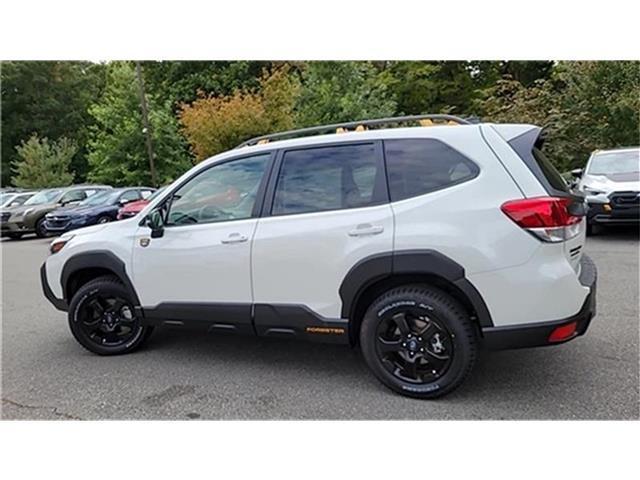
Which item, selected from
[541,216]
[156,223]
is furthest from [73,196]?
[541,216]

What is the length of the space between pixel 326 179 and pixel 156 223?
57.0 inches

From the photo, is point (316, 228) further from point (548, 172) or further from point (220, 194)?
point (548, 172)

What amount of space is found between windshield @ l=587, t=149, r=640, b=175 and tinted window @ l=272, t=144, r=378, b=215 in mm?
7820

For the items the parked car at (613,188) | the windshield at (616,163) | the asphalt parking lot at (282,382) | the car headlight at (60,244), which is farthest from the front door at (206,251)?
the windshield at (616,163)

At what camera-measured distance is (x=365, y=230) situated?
3.04 meters

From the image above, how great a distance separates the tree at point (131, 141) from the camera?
2177cm

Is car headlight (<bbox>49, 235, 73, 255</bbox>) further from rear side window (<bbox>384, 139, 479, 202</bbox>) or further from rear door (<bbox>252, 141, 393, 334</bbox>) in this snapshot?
rear side window (<bbox>384, 139, 479, 202</bbox>)

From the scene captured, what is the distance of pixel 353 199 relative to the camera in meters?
3.16

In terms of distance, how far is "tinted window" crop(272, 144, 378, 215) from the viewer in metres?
3.18

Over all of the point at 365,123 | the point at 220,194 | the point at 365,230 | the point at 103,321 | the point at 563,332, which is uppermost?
the point at 365,123

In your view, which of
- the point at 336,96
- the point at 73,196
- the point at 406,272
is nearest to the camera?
the point at 406,272

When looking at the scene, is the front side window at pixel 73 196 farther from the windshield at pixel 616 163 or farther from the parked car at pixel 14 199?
the windshield at pixel 616 163
